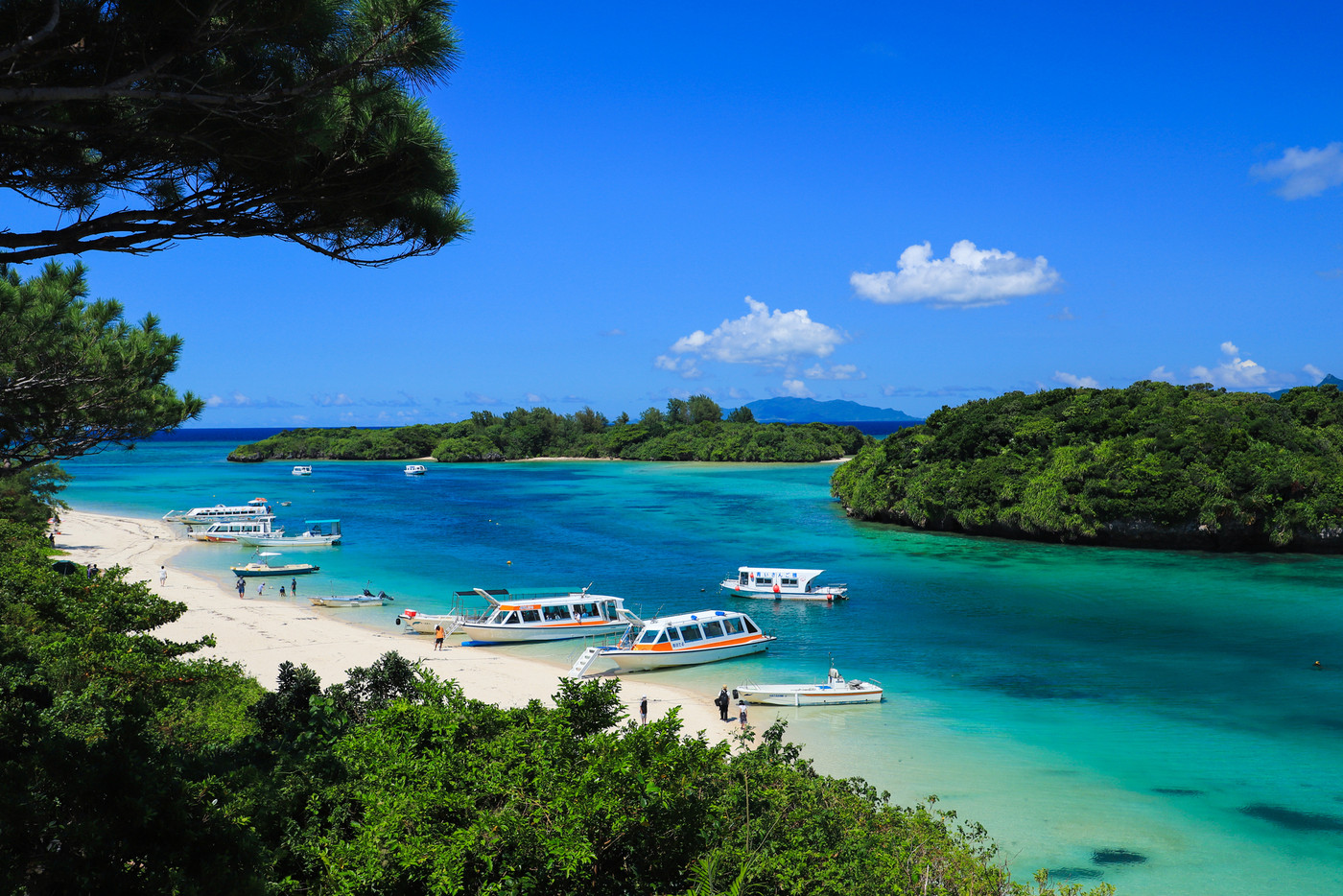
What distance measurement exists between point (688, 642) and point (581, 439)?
129 meters

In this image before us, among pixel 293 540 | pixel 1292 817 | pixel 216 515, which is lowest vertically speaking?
pixel 1292 817

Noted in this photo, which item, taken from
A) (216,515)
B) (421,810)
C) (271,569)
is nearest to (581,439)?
(216,515)

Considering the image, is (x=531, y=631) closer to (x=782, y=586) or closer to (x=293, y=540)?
(x=782, y=586)

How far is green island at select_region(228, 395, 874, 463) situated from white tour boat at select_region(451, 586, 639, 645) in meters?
107

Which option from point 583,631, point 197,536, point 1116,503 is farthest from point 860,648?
point 197,536

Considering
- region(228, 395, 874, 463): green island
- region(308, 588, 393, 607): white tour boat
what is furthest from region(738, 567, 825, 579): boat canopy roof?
region(228, 395, 874, 463): green island

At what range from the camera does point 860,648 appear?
27.2 m

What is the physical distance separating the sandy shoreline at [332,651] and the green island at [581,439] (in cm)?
10627

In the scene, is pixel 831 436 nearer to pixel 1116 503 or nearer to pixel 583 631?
pixel 1116 503

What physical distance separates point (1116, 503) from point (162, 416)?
159 feet

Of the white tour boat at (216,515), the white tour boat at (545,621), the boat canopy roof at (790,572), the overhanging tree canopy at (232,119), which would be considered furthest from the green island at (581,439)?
the overhanging tree canopy at (232,119)

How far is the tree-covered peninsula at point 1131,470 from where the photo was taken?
1768 inches

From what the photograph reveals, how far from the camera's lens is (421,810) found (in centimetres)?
695

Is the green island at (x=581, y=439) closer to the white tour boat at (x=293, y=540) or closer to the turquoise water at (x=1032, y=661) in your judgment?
the turquoise water at (x=1032, y=661)
